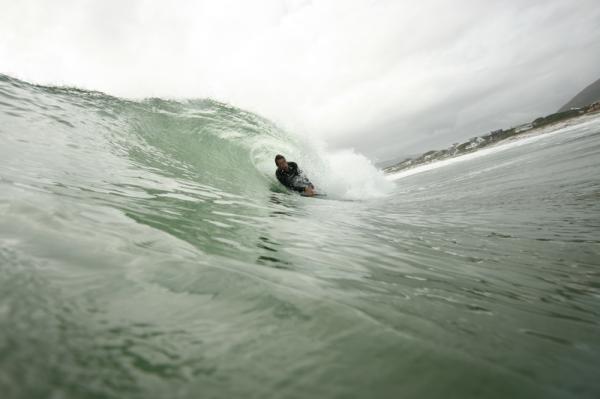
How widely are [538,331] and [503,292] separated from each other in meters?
0.62

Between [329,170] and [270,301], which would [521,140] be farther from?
[270,301]

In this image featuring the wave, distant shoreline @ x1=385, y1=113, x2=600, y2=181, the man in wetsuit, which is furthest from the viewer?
distant shoreline @ x1=385, y1=113, x2=600, y2=181

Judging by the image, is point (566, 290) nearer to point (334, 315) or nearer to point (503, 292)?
point (503, 292)

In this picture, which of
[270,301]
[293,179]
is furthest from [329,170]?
[270,301]

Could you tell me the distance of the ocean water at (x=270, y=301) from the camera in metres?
1.01

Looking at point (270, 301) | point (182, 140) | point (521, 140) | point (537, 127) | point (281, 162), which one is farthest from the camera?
point (537, 127)

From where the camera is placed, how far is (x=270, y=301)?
5.06 feet

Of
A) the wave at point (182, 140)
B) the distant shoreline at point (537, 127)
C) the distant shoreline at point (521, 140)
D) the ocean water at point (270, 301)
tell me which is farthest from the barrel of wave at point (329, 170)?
the distant shoreline at point (537, 127)

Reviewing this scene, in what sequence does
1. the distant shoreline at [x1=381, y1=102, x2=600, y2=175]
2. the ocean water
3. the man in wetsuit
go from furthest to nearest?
the distant shoreline at [x1=381, y1=102, x2=600, y2=175] < the man in wetsuit < the ocean water

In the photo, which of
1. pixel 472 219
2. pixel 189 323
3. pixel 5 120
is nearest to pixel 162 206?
pixel 189 323

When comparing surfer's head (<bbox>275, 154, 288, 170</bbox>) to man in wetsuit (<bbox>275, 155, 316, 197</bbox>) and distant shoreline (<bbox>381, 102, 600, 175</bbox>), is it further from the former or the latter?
distant shoreline (<bbox>381, 102, 600, 175</bbox>)

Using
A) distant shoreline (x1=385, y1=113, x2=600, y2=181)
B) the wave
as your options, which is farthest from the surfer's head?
distant shoreline (x1=385, y1=113, x2=600, y2=181)

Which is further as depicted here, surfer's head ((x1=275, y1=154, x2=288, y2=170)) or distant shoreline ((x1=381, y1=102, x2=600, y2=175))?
distant shoreline ((x1=381, y1=102, x2=600, y2=175))

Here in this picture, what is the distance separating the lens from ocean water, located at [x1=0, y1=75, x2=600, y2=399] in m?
1.01
